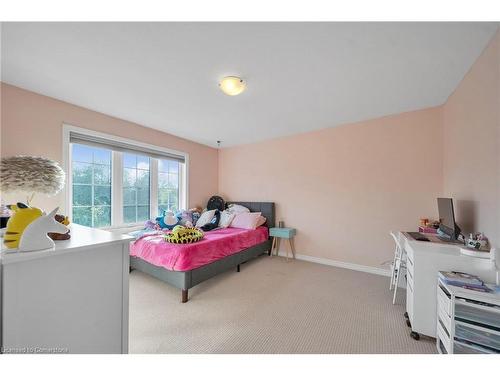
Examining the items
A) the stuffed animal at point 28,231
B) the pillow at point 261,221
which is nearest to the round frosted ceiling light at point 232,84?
the stuffed animal at point 28,231

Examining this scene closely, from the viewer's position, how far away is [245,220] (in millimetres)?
3625

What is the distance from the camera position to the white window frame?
243cm

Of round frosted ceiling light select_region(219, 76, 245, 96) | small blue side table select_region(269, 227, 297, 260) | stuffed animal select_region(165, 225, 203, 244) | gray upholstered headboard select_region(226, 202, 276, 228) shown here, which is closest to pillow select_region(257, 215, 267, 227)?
gray upholstered headboard select_region(226, 202, 276, 228)

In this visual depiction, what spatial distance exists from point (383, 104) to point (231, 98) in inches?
75.9

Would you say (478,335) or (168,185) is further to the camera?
(168,185)

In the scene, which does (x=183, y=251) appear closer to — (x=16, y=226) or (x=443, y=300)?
(x=16, y=226)

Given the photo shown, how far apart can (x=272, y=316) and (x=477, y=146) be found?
2.41 metres

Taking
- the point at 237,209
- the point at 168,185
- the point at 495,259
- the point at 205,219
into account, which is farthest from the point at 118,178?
the point at 495,259

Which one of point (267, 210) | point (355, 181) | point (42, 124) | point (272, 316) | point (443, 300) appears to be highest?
point (42, 124)

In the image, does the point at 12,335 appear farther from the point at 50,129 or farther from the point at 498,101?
the point at 498,101

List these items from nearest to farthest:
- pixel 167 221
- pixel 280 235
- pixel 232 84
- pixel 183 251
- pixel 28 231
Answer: pixel 28 231
pixel 232 84
pixel 183 251
pixel 167 221
pixel 280 235

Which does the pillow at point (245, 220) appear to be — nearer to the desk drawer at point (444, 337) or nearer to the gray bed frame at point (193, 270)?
the gray bed frame at point (193, 270)

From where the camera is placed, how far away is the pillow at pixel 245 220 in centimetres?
355

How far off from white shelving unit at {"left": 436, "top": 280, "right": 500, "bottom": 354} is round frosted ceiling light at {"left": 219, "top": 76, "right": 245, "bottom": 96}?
7.56 feet
